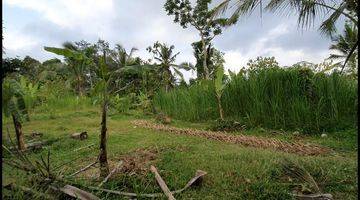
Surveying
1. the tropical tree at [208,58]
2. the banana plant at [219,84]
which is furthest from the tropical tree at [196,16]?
the banana plant at [219,84]

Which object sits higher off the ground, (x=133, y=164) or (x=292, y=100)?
(x=292, y=100)

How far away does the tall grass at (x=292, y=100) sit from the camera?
8.02 m

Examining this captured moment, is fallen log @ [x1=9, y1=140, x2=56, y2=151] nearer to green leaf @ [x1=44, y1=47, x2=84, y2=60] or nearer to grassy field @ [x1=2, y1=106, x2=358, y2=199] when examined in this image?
grassy field @ [x1=2, y1=106, x2=358, y2=199]

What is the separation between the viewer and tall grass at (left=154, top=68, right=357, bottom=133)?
8.02m

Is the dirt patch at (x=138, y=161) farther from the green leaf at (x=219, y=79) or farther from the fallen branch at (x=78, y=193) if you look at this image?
the green leaf at (x=219, y=79)

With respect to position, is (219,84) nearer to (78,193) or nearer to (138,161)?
(138,161)

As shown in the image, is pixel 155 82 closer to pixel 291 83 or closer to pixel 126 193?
pixel 291 83

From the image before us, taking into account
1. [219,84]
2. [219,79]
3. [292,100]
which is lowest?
[292,100]

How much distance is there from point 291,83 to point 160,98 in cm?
640

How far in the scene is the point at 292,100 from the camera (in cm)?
845

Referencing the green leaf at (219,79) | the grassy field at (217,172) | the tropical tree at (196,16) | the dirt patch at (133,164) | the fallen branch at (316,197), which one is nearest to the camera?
the fallen branch at (316,197)

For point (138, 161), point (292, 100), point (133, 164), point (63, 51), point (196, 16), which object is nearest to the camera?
point (63, 51)

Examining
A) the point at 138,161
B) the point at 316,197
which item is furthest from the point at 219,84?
the point at 316,197

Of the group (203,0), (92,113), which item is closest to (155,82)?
(92,113)
